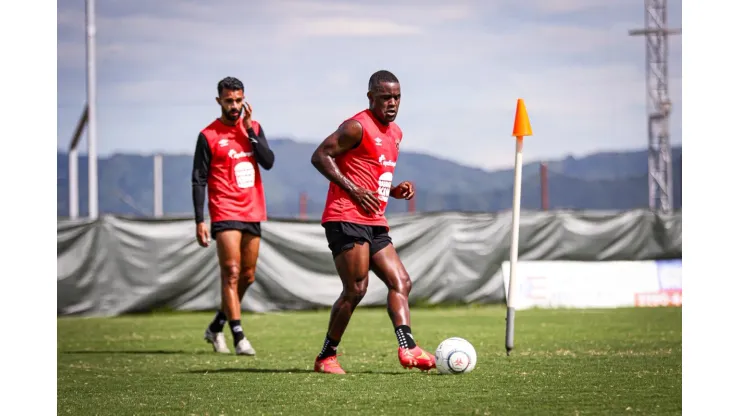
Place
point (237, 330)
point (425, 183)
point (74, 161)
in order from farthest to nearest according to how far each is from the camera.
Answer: point (425, 183) → point (74, 161) → point (237, 330)

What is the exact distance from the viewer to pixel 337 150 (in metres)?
7.01

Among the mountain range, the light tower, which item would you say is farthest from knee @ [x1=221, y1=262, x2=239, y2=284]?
the mountain range

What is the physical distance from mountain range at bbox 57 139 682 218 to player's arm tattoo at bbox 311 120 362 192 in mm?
11859

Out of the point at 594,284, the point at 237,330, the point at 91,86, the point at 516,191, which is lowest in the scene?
the point at 594,284

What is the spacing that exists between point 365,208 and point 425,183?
15.9m

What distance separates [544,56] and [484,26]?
1.58 m

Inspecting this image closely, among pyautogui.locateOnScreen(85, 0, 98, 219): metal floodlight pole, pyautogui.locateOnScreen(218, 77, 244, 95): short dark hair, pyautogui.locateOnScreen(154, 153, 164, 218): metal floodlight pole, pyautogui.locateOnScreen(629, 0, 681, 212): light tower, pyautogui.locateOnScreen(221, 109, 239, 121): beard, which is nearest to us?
pyautogui.locateOnScreen(218, 77, 244, 95): short dark hair

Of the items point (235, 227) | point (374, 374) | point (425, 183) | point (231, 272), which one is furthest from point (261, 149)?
point (425, 183)

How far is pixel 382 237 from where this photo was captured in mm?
7188

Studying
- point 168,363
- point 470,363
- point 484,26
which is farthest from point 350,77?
point 470,363

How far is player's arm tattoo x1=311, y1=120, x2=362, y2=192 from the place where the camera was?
6.94m

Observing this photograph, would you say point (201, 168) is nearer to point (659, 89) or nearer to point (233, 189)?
point (233, 189)

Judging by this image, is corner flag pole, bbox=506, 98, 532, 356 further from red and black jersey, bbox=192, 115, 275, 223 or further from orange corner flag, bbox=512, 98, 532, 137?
red and black jersey, bbox=192, 115, 275, 223

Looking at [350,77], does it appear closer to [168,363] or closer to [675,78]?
[675,78]
